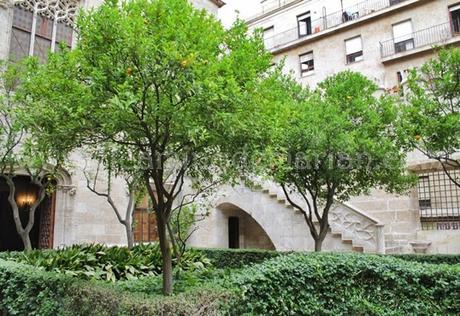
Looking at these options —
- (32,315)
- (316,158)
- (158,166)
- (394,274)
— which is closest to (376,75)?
(316,158)

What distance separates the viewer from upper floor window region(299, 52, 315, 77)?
23.0 metres

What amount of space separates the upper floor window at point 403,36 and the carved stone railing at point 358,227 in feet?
39.5

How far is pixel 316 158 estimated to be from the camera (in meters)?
8.51

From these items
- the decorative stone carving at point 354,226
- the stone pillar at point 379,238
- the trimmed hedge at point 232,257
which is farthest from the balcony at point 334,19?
the stone pillar at point 379,238

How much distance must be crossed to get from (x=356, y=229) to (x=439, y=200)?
4.33 meters

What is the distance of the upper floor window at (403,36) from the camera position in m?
19.5

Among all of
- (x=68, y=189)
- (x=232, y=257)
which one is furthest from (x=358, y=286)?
(x=68, y=189)

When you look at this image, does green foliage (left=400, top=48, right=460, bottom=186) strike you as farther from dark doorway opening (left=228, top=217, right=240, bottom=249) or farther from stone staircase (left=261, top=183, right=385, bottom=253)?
dark doorway opening (left=228, top=217, right=240, bottom=249)

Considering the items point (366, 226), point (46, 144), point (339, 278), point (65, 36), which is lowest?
point (339, 278)

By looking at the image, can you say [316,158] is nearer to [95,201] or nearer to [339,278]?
[339,278]

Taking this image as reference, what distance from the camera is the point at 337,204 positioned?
11.7 m

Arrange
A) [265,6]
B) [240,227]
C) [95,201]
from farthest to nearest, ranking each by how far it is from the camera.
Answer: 1. [265,6]
2. [240,227]
3. [95,201]

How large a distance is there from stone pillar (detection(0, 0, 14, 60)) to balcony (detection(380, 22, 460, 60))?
55.2ft

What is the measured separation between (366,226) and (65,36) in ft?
37.9
